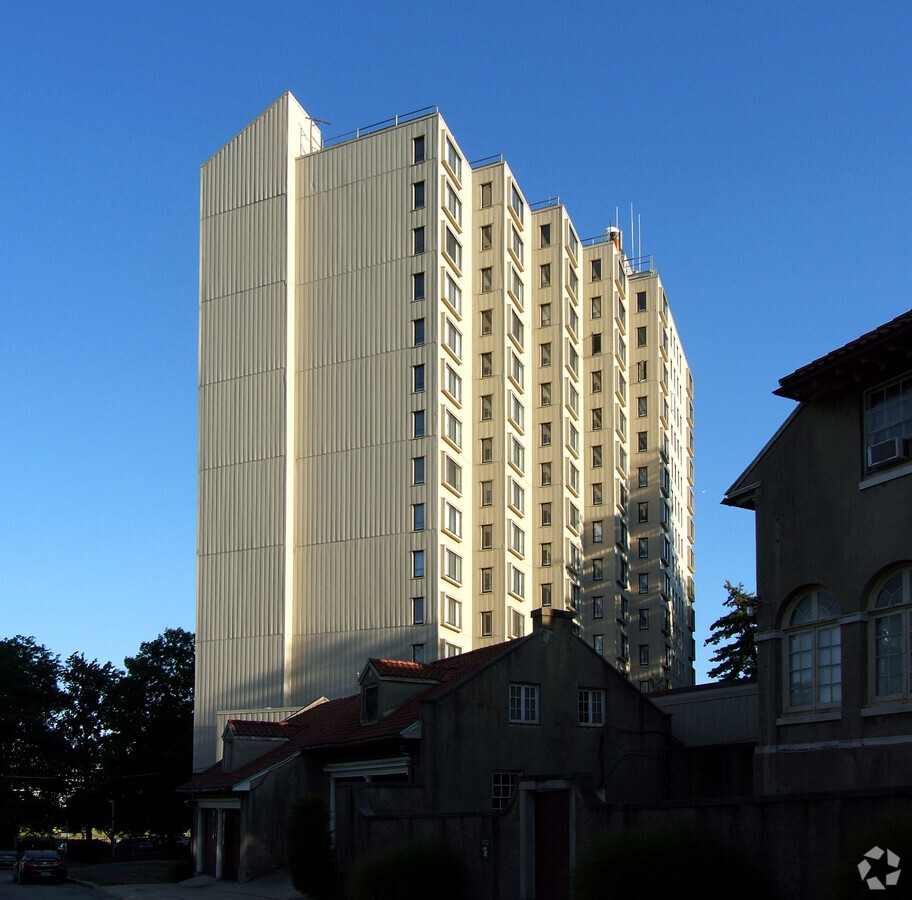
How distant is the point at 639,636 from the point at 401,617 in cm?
3193

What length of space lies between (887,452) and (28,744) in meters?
77.3

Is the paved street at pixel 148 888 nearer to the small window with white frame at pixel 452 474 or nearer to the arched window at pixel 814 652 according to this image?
the arched window at pixel 814 652

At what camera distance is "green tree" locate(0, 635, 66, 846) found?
84875 mm

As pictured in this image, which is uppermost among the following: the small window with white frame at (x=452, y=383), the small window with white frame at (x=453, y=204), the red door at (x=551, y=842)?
the small window with white frame at (x=453, y=204)

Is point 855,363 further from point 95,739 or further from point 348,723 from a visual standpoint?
point 95,739

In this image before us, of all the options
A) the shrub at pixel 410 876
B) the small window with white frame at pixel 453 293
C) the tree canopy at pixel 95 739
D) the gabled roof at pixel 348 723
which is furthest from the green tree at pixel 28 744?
the shrub at pixel 410 876

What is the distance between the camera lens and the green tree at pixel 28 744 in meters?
84.9

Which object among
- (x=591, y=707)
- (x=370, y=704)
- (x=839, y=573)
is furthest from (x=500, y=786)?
(x=839, y=573)

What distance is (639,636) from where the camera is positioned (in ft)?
292

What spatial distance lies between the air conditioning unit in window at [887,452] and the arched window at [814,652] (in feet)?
8.84

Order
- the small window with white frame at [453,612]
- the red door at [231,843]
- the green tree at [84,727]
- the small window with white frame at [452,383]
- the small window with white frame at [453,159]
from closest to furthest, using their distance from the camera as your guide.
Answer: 1. the red door at [231,843]
2. the small window with white frame at [453,612]
3. the small window with white frame at [452,383]
4. the small window with white frame at [453,159]
5. the green tree at [84,727]

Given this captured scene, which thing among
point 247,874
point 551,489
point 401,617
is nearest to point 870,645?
point 247,874

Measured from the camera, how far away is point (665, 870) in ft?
58.1

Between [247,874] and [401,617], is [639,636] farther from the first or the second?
[247,874]
